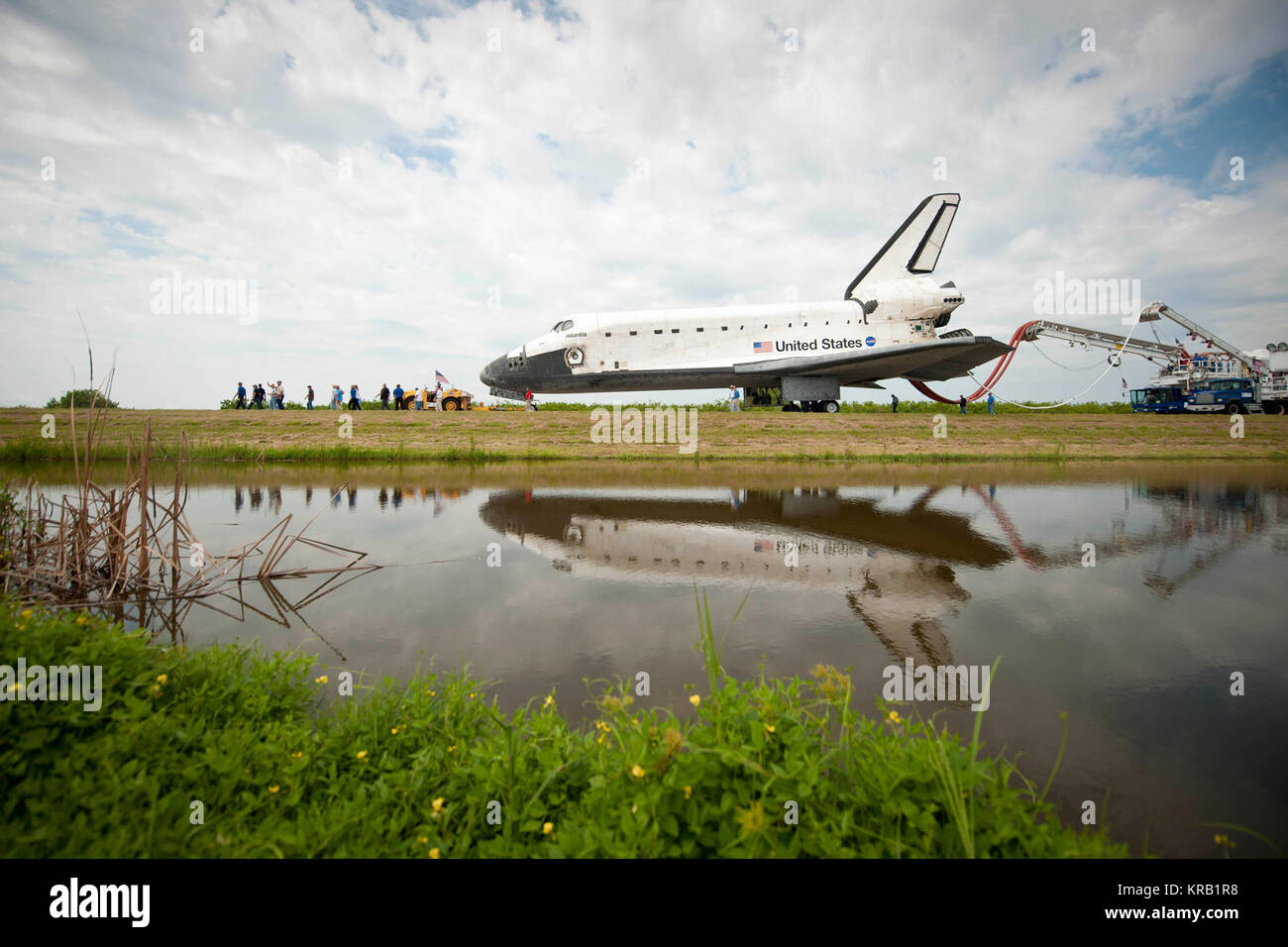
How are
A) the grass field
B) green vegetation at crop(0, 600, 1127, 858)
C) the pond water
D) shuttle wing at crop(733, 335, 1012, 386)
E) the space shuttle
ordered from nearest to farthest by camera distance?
green vegetation at crop(0, 600, 1127, 858), the pond water, the grass field, shuttle wing at crop(733, 335, 1012, 386), the space shuttle

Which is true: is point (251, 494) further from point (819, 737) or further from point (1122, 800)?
point (1122, 800)

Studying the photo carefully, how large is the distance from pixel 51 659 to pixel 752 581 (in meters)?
5.12

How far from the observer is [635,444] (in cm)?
1970

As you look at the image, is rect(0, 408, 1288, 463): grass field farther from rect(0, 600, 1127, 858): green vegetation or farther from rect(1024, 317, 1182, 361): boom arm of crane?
rect(0, 600, 1127, 858): green vegetation

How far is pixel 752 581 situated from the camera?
5590 mm

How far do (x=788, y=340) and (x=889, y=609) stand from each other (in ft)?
67.3

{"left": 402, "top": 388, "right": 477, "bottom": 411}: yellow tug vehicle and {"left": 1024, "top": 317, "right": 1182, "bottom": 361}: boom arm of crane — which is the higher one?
{"left": 1024, "top": 317, "right": 1182, "bottom": 361}: boom arm of crane

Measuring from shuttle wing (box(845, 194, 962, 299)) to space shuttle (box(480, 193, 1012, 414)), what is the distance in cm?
4

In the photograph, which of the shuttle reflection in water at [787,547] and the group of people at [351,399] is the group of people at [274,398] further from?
the shuttle reflection in water at [787,547]

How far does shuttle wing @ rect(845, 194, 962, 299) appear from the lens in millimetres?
23875

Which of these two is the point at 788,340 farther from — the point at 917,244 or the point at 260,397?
the point at 260,397

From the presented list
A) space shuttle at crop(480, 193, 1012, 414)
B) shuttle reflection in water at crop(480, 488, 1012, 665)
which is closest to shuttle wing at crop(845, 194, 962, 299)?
space shuttle at crop(480, 193, 1012, 414)

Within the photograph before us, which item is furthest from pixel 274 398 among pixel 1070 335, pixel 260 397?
pixel 1070 335
